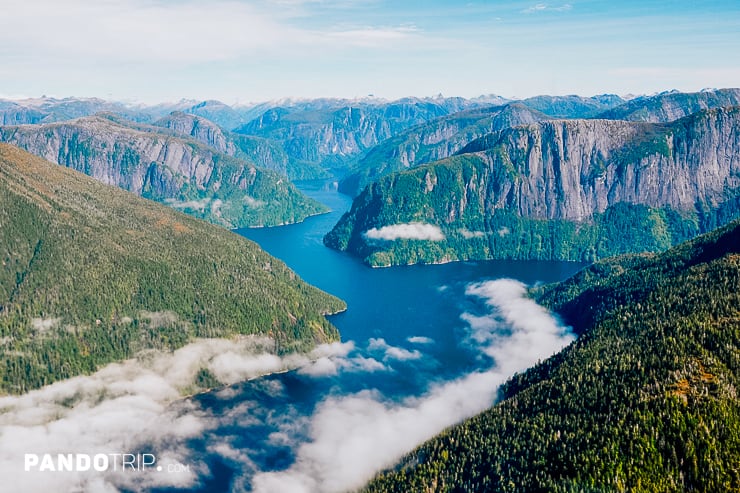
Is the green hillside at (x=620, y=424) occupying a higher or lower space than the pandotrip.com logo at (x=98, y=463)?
higher

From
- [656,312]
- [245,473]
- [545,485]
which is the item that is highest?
[656,312]

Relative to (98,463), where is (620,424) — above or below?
above

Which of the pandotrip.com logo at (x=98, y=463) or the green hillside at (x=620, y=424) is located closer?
the green hillside at (x=620, y=424)

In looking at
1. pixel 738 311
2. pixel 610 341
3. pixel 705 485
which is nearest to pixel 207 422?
pixel 610 341

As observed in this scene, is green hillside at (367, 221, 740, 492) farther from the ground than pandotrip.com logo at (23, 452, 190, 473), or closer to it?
farther from the ground

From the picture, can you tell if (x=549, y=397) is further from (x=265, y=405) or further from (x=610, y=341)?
(x=265, y=405)

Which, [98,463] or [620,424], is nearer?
[620,424]

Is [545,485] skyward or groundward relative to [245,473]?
skyward

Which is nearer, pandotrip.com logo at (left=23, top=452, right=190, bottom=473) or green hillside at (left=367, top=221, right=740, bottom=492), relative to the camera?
green hillside at (left=367, top=221, right=740, bottom=492)
